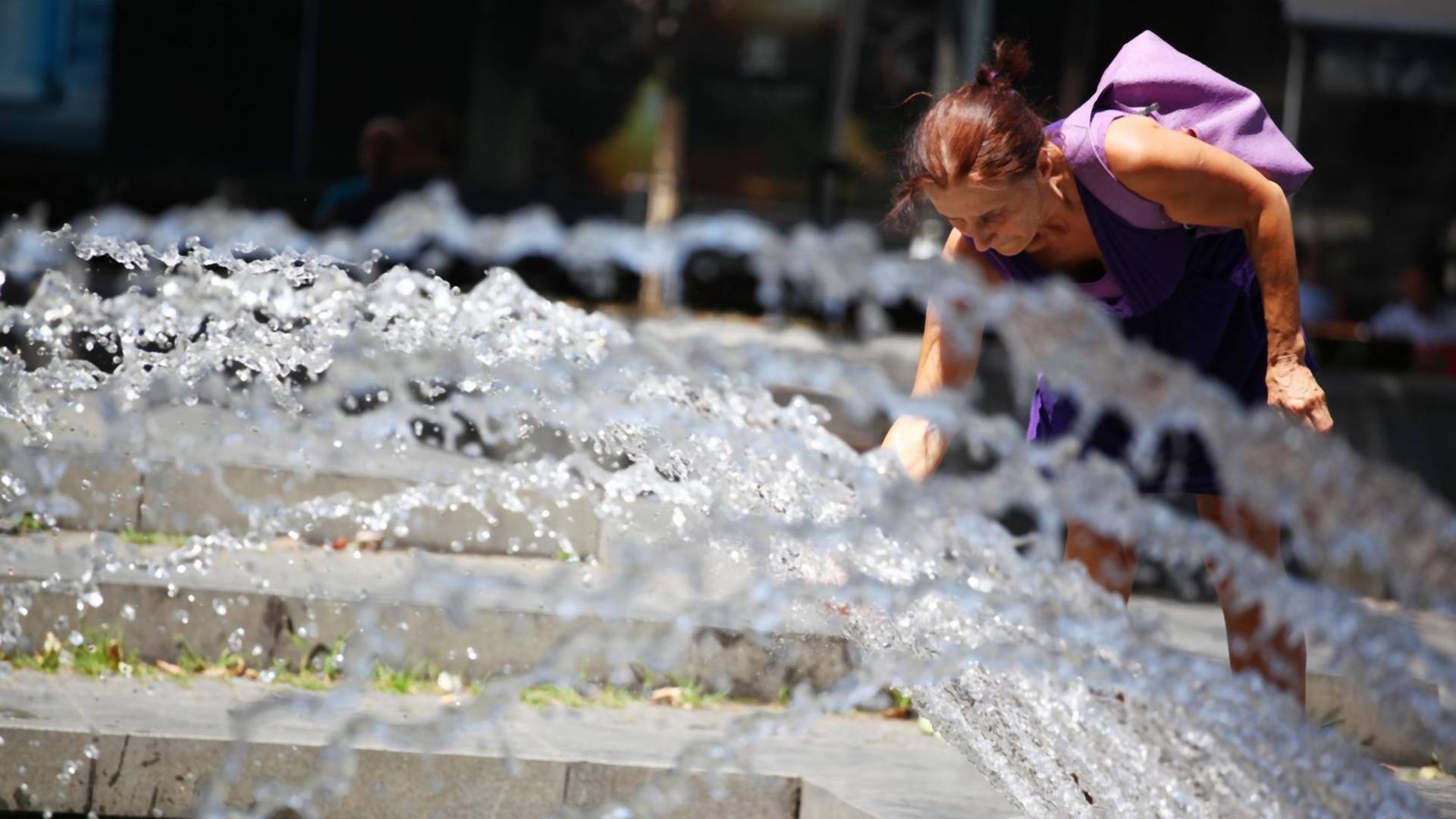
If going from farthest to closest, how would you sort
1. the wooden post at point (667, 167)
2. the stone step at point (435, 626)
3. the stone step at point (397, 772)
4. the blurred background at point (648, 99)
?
the wooden post at point (667, 167), the blurred background at point (648, 99), the stone step at point (435, 626), the stone step at point (397, 772)

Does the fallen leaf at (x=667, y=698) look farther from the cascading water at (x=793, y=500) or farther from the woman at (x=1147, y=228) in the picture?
the woman at (x=1147, y=228)

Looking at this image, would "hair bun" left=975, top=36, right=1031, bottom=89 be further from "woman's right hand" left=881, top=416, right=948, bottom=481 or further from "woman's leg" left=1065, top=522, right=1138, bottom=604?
"woman's leg" left=1065, top=522, right=1138, bottom=604

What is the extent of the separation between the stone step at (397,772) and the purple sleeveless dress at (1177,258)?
0.87 meters

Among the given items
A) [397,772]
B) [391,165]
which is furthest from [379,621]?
[391,165]

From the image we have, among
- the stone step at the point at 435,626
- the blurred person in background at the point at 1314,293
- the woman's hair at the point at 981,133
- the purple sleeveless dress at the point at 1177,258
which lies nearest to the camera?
the woman's hair at the point at 981,133

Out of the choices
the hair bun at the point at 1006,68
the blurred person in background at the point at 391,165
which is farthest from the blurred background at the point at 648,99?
the hair bun at the point at 1006,68

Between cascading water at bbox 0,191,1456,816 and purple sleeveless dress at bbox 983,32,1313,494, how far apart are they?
20 centimetres

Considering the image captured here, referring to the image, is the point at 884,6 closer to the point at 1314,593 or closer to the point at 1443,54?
the point at 1443,54

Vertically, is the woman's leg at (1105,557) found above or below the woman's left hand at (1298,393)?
below

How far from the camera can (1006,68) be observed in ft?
10.3

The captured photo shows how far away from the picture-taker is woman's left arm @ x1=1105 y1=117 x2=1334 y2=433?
3074 millimetres

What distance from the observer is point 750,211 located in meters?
11.9

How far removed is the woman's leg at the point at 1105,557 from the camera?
330 centimetres

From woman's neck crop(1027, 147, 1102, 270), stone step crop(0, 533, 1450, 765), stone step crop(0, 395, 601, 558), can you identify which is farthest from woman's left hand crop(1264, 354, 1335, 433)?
stone step crop(0, 395, 601, 558)
